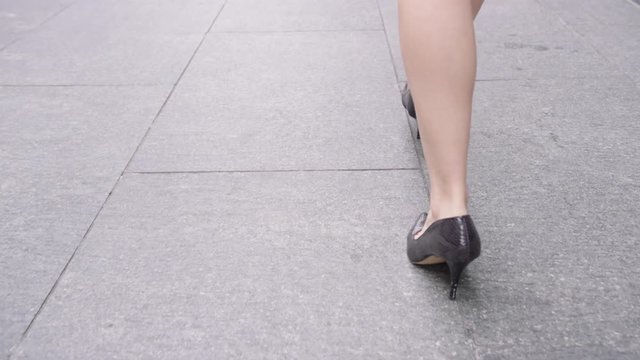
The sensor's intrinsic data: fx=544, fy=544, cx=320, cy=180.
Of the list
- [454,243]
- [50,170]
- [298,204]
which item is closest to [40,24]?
[50,170]

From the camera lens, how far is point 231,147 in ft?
7.00

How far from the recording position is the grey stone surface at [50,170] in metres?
1.51

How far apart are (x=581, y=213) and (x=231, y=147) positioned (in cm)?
126

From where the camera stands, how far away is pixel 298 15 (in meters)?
3.91

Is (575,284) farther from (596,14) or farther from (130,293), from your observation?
(596,14)

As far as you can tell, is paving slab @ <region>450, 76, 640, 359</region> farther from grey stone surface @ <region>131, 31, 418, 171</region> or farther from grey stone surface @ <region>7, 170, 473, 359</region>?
grey stone surface @ <region>131, 31, 418, 171</region>

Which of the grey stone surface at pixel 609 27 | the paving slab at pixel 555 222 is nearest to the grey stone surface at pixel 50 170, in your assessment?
the paving slab at pixel 555 222

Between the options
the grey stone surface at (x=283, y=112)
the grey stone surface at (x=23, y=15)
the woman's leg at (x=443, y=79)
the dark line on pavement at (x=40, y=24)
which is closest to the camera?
the woman's leg at (x=443, y=79)

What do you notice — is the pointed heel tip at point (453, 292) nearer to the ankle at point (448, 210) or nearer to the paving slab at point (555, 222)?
the paving slab at point (555, 222)

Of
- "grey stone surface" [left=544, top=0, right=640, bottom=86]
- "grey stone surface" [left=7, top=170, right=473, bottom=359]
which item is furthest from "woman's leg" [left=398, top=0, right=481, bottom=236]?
"grey stone surface" [left=544, top=0, right=640, bottom=86]

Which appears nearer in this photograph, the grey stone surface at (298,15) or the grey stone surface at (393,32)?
the grey stone surface at (393,32)

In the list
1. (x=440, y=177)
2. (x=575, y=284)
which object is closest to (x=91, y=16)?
(x=440, y=177)

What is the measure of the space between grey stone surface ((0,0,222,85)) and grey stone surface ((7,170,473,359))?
1241mm

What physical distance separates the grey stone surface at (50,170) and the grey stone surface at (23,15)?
3.61ft
